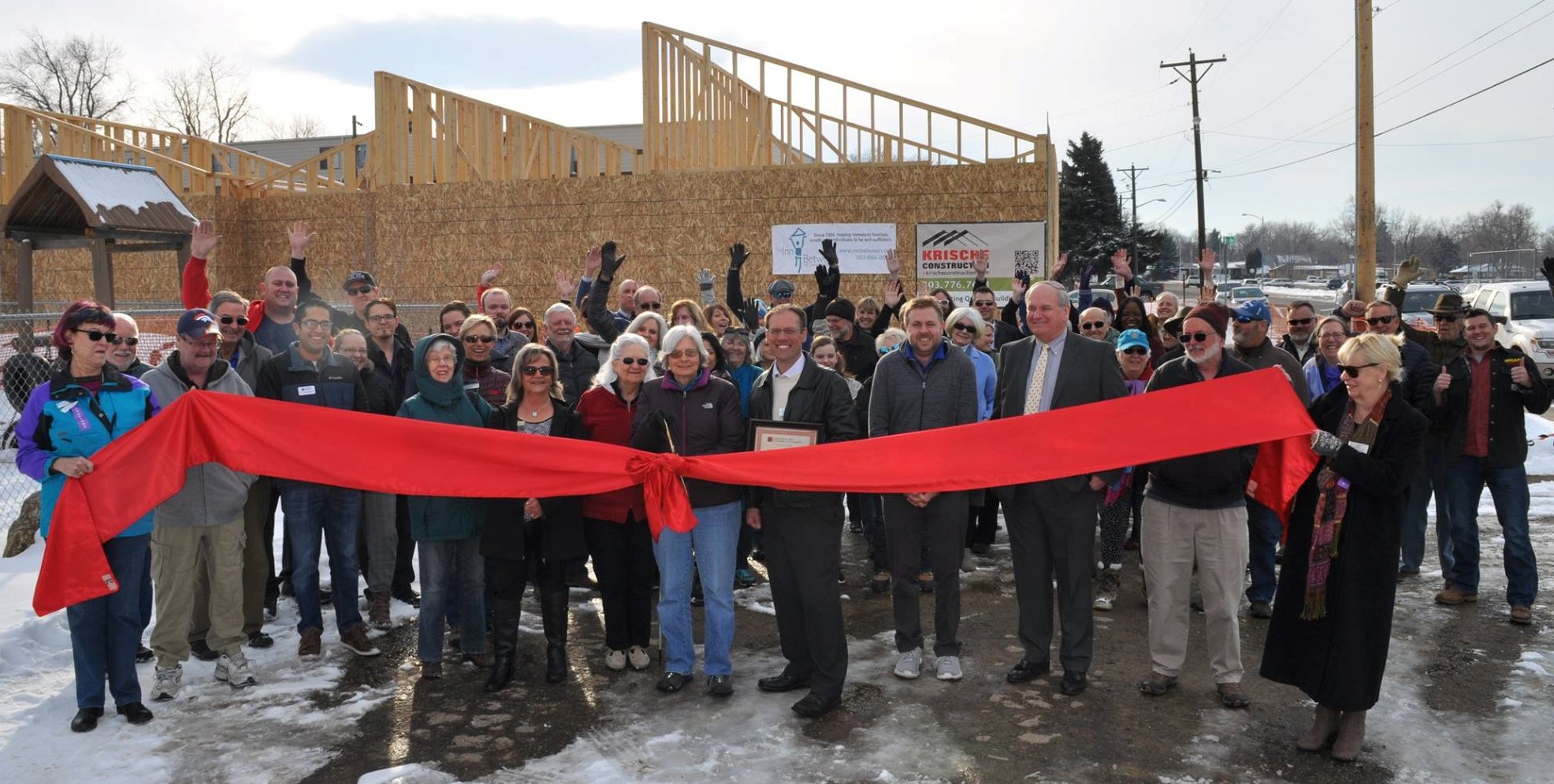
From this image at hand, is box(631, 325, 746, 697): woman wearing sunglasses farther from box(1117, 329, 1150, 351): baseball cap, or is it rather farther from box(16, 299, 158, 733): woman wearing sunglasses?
→ box(1117, 329, 1150, 351): baseball cap

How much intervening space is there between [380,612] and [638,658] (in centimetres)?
184

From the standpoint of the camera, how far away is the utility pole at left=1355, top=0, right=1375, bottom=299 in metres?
16.4

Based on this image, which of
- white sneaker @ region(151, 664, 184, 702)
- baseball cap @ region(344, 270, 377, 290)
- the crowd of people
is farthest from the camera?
baseball cap @ region(344, 270, 377, 290)

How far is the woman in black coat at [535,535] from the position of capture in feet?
19.2

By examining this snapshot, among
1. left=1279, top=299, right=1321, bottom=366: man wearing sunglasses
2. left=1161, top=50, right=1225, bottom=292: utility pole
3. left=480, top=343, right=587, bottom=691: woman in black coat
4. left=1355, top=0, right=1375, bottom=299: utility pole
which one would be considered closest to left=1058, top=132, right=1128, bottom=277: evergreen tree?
left=1161, top=50, right=1225, bottom=292: utility pole

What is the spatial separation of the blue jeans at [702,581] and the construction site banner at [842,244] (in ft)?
41.1

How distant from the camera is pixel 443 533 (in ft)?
19.4

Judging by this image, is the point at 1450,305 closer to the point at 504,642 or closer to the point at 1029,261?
the point at 504,642

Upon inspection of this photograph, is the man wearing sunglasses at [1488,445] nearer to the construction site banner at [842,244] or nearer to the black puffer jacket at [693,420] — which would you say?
the black puffer jacket at [693,420]

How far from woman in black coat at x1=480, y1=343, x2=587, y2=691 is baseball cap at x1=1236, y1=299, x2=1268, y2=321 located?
4064mm

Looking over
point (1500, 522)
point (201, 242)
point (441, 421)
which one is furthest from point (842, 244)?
point (441, 421)

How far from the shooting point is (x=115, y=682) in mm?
5242

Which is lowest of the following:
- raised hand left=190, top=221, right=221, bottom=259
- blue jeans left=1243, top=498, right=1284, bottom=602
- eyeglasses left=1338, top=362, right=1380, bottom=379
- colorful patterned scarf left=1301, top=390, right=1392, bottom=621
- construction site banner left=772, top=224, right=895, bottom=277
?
blue jeans left=1243, top=498, right=1284, bottom=602

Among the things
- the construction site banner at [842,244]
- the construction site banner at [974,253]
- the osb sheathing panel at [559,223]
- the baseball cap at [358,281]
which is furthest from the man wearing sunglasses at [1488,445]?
the construction site banner at [842,244]
